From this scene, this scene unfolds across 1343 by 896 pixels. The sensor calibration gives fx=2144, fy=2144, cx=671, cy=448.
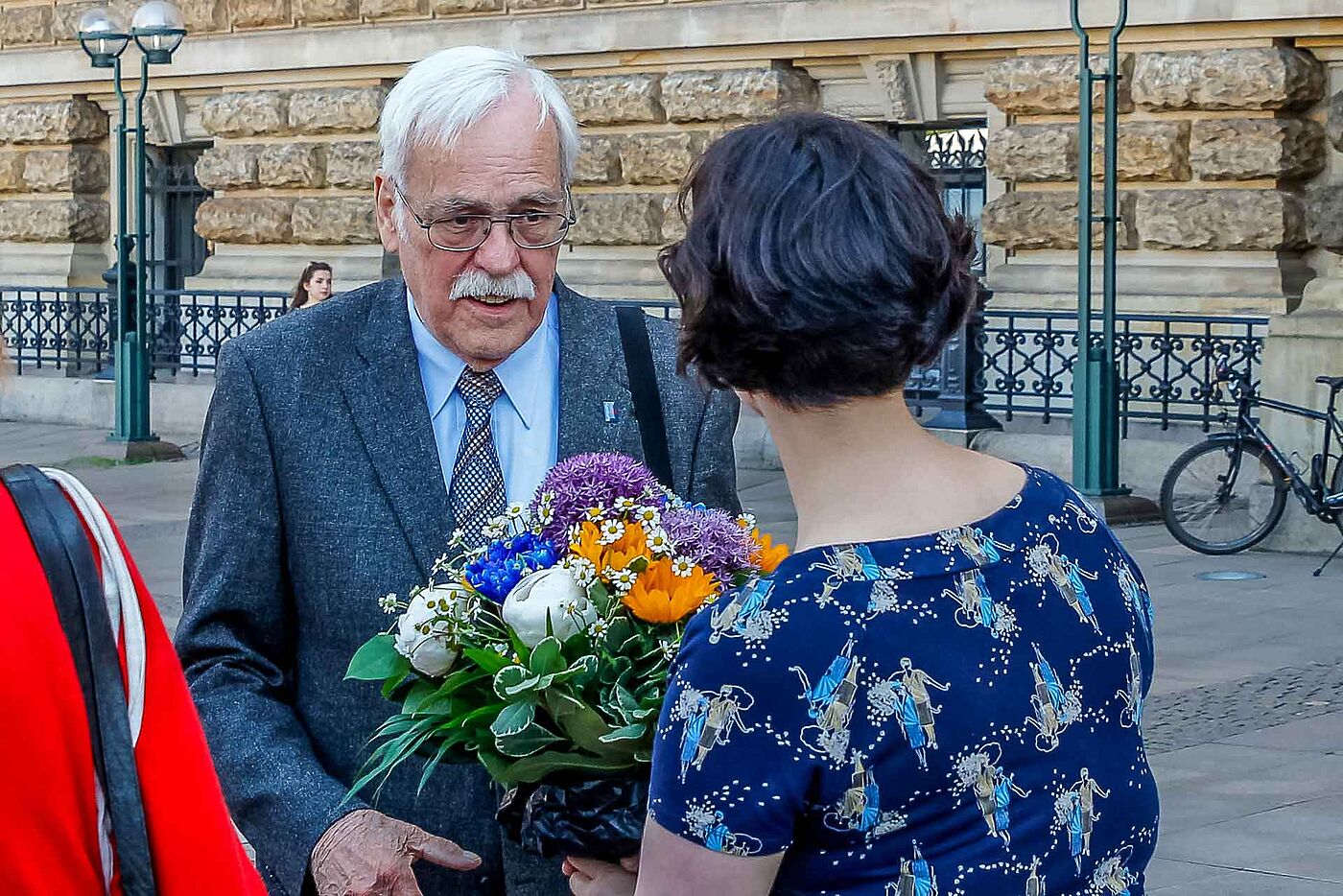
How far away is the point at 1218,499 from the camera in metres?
11.5

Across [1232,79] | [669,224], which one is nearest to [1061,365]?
[1232,79]

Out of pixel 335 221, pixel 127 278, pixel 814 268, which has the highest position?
pixel 335 221

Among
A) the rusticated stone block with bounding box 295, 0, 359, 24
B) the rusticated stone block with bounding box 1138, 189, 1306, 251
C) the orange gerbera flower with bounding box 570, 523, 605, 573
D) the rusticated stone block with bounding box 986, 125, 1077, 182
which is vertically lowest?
the orange gerbera flower with bounding box 570, 523, 605, 573

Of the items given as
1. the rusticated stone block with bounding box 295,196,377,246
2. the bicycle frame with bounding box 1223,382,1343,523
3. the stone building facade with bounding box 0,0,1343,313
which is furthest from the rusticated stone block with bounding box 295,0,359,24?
the bicycle frame with bounding box 1223,382,1343,523

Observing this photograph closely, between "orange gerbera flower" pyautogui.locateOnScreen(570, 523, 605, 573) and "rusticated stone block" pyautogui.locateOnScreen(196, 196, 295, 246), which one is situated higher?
"rusticated stone block" pyautogui.locateOnScreen(196, 196, 295, 246)

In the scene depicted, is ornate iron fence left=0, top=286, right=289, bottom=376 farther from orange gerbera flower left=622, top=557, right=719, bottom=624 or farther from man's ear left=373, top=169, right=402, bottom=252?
orange gerbera flower left=622, top=557, right=719, bottom=624

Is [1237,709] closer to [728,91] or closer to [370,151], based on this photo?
[728,91]

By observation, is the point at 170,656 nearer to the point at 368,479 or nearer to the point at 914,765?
the point at 914,765

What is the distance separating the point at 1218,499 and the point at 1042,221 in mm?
3144

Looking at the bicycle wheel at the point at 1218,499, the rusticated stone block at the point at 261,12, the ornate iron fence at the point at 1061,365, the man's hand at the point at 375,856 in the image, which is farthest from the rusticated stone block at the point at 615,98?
the man's hand at the point at 375,856

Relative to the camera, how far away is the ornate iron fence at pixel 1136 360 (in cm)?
1305

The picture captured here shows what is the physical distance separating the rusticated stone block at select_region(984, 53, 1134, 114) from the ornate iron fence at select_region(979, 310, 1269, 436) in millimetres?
1405

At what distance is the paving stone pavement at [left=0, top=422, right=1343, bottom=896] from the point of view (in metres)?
5.63

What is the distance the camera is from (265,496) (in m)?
2.71
